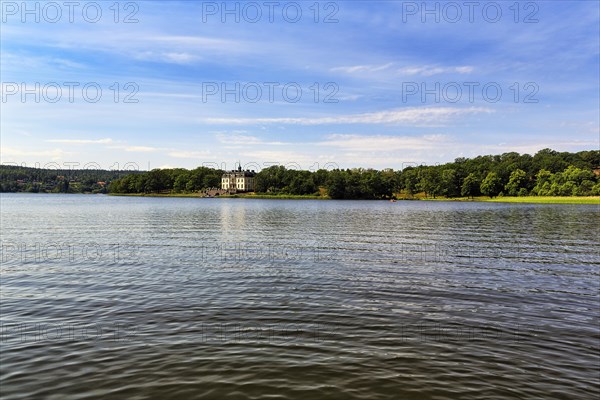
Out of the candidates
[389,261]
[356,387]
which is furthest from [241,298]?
[389,261]

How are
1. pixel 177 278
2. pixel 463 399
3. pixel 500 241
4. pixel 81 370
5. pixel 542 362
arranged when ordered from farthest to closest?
1. pixel 500 241
2. pixel 177 278
3. pixel 542 362
4. pixel 81 370
5. pixel 463 399

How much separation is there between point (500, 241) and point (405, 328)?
34.2 m

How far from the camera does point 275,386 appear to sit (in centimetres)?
1128

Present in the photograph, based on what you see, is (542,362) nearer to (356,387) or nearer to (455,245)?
(356,387)

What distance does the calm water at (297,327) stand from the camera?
→ 1144 centimetres

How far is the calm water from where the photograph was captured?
11.4 m

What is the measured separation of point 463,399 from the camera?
10.6m

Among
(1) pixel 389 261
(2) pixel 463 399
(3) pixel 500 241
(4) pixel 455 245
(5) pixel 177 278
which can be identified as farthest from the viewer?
(3) pixel 500 241

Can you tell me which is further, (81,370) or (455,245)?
(455,245)

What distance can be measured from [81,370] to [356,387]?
324 inches

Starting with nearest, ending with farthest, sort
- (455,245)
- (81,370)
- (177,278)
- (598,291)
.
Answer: (81,370) < (598,291) < (177,278) < (455,245)

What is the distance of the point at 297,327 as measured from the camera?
1614 centimetres

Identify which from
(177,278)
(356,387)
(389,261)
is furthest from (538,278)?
(177,278)

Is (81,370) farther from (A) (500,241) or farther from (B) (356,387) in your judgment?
(A) (500,241)
